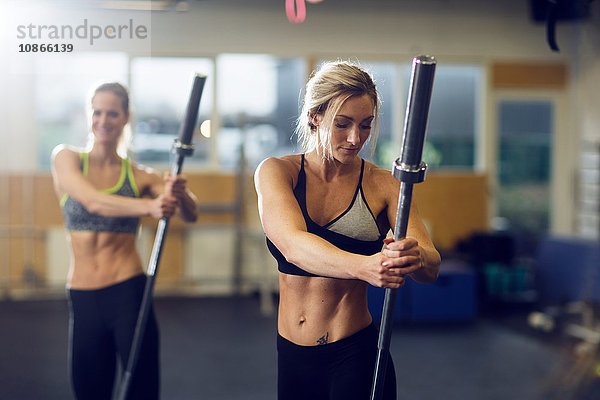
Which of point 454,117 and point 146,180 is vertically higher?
point 454,117

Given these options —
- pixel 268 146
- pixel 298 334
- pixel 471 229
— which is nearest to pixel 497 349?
pixel 471 229

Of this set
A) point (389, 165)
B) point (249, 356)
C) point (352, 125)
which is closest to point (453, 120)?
point (389, 165)

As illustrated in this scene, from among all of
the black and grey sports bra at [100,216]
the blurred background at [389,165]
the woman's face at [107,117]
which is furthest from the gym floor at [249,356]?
the woman's face at [107,117]

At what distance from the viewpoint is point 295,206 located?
155 cm

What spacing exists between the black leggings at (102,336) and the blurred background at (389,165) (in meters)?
2.13

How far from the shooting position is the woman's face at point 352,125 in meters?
1.51

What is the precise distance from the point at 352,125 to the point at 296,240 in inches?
10.0

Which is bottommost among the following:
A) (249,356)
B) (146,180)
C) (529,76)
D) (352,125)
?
(249,356)

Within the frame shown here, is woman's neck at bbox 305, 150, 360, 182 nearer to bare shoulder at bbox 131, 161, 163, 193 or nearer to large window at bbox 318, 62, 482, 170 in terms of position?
bare shoulder at bbox 131, 161, 163, 193

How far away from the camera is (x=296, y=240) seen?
1.47m

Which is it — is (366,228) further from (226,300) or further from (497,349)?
(226,300)

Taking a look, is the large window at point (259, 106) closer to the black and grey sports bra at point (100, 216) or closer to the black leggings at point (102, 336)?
the black and grey sports bra at point (100, 216)

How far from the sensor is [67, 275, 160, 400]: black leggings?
8.02 ft

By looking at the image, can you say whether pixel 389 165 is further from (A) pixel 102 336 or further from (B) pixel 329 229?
(B) pixel 329 229
